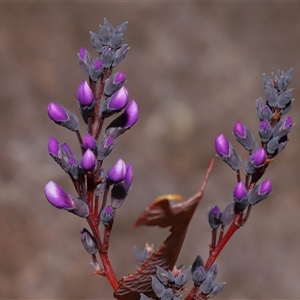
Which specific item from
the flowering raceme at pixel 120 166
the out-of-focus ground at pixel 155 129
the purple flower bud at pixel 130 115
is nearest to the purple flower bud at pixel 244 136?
the flowering raceme at pixel 120 166

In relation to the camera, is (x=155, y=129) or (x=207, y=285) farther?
(x=155, y=129)

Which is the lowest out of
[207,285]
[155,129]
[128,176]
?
[207,285]

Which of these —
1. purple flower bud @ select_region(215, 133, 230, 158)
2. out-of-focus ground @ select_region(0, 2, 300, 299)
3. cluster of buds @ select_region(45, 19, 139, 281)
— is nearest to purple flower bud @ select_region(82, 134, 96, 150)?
cluster of buds @ select_region(45, 19, 139, 281)

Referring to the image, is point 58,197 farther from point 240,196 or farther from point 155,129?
point 155,129

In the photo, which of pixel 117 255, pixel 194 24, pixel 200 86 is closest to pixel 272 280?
pixel 117 255

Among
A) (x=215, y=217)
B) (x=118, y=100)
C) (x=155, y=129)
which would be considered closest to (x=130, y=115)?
(x=118, y=100)

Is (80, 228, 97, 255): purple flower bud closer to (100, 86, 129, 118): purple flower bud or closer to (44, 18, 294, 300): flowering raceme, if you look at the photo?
(44, 18, 294, 300): flowering raceme
